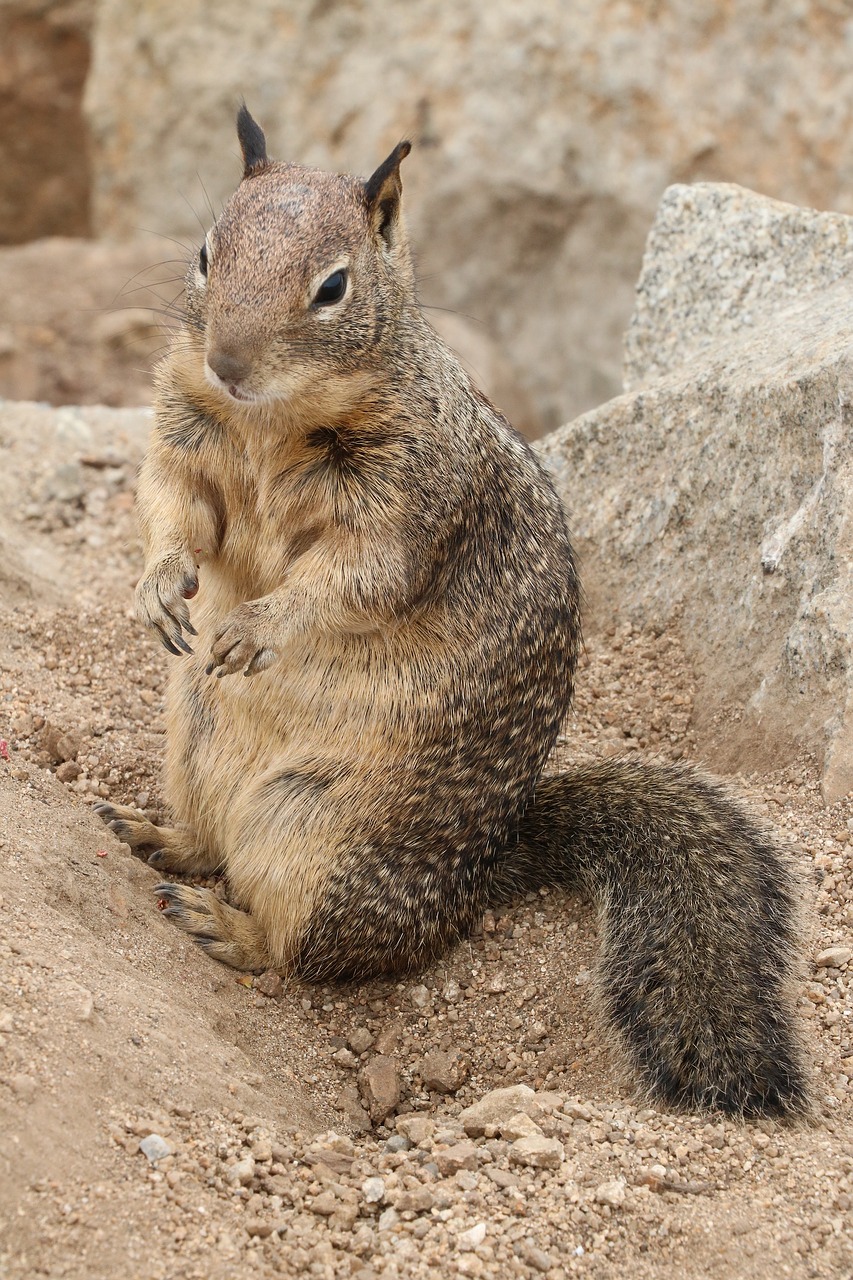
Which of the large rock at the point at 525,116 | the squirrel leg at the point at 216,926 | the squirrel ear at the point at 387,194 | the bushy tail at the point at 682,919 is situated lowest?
the squirrel leg at the point at 216,926

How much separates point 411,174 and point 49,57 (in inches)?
149

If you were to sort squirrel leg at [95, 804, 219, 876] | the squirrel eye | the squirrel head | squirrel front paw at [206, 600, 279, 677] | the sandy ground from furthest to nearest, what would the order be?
1. squirrel leg at [95, 804, 219, 876]
2. squirrel front paw at [206, 600, 279, 677]
3. the squirrel eye
4. the squirrel head
5. the sandy ground

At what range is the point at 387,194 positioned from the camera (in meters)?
4.34

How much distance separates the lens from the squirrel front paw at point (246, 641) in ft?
13.8

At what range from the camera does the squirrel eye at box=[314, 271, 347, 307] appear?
3975 mm

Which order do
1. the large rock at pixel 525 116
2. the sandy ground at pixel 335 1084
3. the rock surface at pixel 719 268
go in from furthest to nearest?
the large rock at pixel 525 116 → the rock surface at pixel 719 268 → the sandy ground at pixel 335 1084

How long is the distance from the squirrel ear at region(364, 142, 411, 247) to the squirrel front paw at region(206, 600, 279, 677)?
1181mm

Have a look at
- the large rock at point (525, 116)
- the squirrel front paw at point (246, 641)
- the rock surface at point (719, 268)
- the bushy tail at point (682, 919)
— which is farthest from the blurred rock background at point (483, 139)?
the bushy tail at point (682, 919)

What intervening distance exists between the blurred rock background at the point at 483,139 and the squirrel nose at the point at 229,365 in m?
5.77

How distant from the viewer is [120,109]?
35.7 feet

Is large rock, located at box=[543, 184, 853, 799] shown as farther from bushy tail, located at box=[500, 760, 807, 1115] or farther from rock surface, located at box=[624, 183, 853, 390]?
bushy tail, located at box=[500, 760, 807, 1115]

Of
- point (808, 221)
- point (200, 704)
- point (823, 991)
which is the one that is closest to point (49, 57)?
point (808, 221)

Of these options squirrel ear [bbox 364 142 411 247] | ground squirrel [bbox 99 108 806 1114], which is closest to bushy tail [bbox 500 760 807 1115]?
ground squirrel [bbox 99 108 806 1114]

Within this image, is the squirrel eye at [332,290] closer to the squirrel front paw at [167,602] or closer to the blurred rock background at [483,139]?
the squirrel front paw at [167,602]
